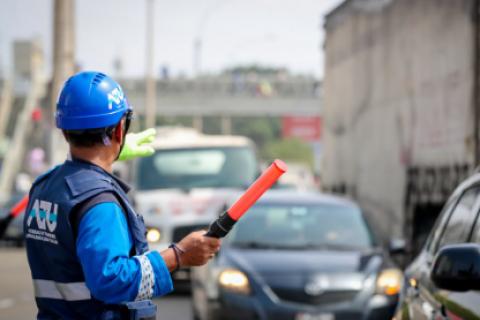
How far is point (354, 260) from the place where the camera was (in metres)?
11.4

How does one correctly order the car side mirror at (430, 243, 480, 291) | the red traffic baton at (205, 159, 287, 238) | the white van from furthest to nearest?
1. the white van
2. the car side mirror at (430, 243, 480, 291)
3. the red traffic baton at (205, 159, 287, 238)

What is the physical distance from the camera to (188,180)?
62.9 ft

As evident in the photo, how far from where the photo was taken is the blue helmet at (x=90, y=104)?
4.20 metres

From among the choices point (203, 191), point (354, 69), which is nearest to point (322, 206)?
point (203, 191)

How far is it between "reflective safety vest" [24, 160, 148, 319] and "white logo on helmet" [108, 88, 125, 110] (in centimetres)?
22

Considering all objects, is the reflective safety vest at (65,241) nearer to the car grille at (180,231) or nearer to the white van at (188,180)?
the white van at (188,180)

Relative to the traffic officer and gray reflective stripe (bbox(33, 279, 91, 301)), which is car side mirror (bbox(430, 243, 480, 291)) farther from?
gray reflective stripe (bbox(33, 279, 91, 301))

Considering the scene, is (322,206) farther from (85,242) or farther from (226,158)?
(85,242)

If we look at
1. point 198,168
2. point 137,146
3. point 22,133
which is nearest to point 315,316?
point 137,146

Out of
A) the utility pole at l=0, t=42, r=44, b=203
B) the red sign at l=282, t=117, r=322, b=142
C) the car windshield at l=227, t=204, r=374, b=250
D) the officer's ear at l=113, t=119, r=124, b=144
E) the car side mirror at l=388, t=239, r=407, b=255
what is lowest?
the red sign at l=282, t=117, r=322, b=142

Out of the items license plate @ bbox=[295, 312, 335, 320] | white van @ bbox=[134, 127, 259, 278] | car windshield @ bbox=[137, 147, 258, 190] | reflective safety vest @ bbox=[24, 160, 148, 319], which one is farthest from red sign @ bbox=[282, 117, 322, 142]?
reflective safety vest @ bbox=[24, 160, 148, 319]

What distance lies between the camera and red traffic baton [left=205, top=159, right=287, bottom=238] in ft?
13.2

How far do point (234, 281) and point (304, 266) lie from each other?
24.6 inches

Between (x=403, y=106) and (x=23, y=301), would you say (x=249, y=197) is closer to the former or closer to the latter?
(x=403, y=106)
